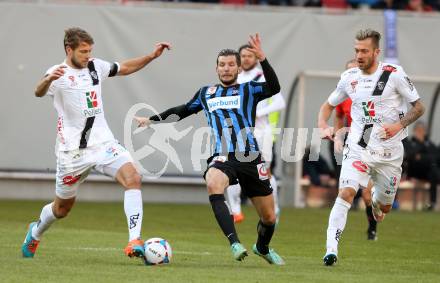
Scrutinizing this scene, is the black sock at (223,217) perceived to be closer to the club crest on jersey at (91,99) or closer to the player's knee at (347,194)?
the player's knee at (347,194)

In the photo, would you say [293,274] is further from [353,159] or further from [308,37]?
[308,37]

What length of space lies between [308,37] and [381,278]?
1310cm

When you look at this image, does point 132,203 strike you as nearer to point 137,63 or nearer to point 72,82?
point 72,82

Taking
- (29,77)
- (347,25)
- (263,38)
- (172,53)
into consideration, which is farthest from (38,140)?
(347,25)

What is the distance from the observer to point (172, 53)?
22.7 metres

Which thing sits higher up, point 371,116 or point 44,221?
point 371,116

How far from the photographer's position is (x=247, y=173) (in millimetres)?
11516

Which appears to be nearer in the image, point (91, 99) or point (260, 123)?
point (91, 99)

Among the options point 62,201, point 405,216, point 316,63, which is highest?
point 62,201

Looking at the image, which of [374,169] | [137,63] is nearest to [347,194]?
[374,169]

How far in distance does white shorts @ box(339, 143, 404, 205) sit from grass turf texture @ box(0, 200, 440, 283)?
84 centimetres

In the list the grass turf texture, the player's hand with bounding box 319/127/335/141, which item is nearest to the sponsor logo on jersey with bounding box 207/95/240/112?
the player's hand with bounding box 319/127/335/141

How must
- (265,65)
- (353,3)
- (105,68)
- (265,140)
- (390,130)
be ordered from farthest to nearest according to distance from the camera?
(353,3) → (265,140) → (105,68) → (390,130) → (265,65)

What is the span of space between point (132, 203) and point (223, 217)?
37.7 inches
